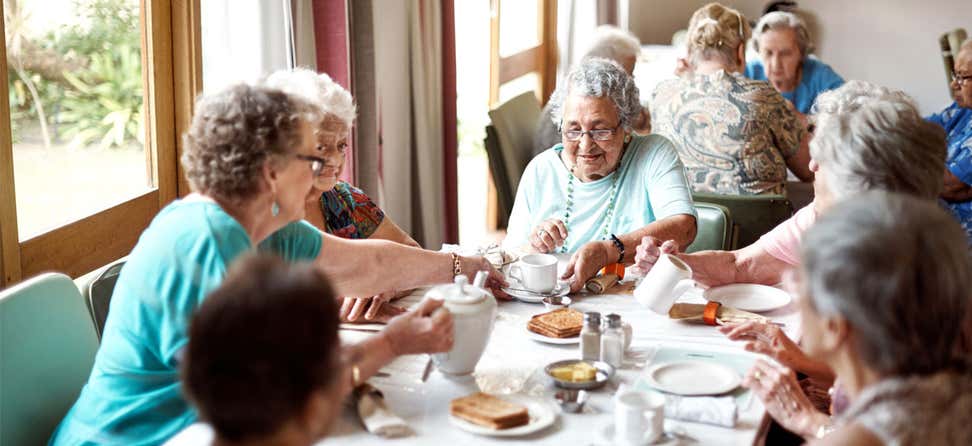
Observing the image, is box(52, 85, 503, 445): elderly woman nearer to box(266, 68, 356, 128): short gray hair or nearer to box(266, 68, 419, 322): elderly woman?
box(266, 68, 419, 322): elderly woman

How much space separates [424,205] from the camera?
160 inches

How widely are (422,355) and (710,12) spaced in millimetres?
2661

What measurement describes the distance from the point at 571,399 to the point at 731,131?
7.43ft

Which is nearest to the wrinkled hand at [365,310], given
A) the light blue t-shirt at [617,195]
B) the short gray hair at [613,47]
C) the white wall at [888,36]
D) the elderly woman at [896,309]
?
the light blue t-shirt at [617,195]

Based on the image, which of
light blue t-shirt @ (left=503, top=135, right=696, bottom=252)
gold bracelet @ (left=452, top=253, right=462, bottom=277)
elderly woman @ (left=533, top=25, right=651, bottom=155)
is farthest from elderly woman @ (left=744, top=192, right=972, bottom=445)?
elderly woman @ (left=533, top=25, right=651, bottom=155)

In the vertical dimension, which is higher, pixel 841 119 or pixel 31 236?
pixel 841 119

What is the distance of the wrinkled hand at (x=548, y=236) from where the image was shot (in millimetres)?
2611

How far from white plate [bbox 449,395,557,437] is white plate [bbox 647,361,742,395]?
218 millimetres

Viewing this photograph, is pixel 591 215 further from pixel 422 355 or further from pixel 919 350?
pixel 919 350

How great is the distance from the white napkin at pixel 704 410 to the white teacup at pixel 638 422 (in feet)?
0.26

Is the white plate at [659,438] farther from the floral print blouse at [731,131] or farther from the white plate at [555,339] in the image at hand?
the floral print blouse at [731,131]

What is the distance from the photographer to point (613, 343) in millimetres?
1807

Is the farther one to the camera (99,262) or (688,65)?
(688,65)

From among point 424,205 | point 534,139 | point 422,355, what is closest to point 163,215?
point 422,355
